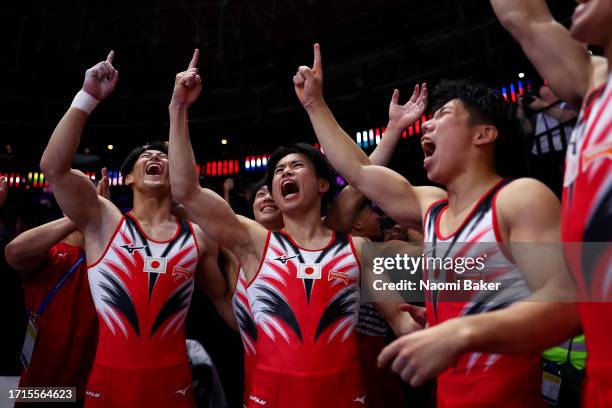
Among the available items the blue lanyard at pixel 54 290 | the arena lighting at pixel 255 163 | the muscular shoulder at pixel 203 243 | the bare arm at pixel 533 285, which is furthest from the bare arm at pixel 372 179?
the arena lighting at pixel 255 163

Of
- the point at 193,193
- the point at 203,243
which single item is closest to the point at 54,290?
the point at 203,243

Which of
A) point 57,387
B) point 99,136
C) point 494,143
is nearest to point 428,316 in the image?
point 494,143

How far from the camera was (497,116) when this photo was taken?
200 centimetres

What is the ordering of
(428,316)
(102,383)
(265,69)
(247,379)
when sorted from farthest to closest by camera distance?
(265,69) → (247,379) → (102,383) → (428,316)

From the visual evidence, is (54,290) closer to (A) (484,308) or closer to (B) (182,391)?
(B) (182,391)

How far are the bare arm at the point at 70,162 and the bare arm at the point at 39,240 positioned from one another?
0.37m

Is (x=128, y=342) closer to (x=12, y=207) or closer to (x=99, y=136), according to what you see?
(x=12, y=207)

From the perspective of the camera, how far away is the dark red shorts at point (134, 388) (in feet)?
8.20

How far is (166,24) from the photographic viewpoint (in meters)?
10.6

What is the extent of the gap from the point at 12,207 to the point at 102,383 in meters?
11.3

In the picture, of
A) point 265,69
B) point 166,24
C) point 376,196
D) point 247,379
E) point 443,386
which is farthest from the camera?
point 265,69

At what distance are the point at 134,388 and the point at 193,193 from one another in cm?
108

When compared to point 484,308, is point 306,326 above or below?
below

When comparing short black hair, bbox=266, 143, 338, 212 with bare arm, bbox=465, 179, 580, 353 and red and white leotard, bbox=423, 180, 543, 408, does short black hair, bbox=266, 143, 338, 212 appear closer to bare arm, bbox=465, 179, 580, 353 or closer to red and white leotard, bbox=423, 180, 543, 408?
red and white leotard, bbox=423, 180, 543, 408
